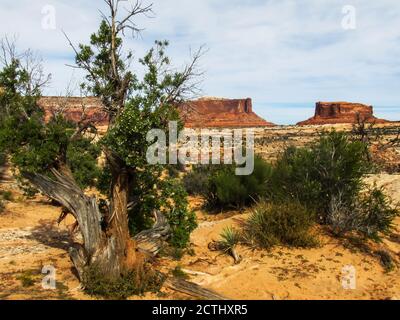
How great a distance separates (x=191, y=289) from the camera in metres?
6.96

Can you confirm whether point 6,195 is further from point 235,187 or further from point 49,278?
point 49,278

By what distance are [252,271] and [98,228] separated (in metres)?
3.19

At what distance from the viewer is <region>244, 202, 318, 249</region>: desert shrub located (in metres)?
8.79

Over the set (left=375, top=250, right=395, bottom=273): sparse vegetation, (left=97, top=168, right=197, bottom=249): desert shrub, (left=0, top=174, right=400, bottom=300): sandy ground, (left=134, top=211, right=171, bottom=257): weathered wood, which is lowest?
(left=0, top=174, right=400, bottom=300): sandy ground

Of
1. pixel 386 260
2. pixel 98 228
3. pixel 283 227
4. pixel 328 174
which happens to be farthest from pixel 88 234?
pixel 386 260

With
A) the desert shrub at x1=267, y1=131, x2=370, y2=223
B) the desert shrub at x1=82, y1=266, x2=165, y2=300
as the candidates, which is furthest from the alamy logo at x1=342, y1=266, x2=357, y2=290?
the desert shrub at x1=82, y1=266, x2=165, y2=300

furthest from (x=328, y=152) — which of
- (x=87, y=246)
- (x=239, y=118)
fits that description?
(x=239, y=118)

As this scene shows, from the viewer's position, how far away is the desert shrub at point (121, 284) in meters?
6.73

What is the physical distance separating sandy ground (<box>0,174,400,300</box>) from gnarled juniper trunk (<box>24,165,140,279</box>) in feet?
1.86

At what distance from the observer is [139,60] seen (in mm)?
7953

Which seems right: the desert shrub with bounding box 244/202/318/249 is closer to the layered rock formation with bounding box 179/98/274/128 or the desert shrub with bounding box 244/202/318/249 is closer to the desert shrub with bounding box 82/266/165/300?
the desert shrub with bounding box 82/266/165/300

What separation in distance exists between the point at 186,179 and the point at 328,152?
10458mm

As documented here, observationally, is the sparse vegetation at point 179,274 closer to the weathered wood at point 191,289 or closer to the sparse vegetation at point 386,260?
the weathered wood at point 191,289
